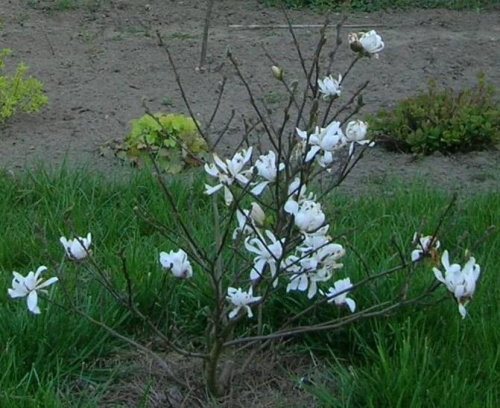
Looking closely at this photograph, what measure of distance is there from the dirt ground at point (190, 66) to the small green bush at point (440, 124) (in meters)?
0.08

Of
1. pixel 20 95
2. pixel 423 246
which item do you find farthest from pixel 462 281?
pixel 20 95

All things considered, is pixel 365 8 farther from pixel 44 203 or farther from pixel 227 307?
pixel 227 307

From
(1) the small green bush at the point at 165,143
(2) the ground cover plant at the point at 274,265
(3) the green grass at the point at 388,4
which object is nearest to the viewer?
(2) the ground cover plant at the point at 274,265

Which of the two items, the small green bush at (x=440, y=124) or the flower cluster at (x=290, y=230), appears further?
the small green bush at (x=440, y=124)

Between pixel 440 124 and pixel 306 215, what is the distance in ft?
9.78

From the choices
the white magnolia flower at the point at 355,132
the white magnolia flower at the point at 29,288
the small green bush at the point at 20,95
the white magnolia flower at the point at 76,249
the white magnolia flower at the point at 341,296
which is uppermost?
the white magnolia flower at the point at 355,132

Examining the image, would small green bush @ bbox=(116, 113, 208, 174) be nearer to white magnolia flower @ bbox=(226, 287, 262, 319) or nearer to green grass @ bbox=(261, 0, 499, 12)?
white magnolia flower @ bbox=(226, 287, 262, 319)

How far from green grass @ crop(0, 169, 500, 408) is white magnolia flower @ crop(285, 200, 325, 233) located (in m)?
0.40

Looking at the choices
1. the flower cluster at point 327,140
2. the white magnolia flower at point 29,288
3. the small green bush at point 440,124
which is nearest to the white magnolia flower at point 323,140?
the flower cluster at point 327,140

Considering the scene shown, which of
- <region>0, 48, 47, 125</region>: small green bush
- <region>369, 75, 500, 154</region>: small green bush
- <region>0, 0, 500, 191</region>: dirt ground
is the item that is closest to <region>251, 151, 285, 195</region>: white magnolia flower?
<region>0, 0, 500, 191</region>: dirt ground

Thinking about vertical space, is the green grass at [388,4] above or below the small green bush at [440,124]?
below

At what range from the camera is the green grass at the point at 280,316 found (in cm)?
317

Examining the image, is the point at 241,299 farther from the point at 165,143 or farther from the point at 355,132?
the point at 165,143

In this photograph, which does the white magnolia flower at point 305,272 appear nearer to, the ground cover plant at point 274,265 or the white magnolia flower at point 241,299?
the ground cover plant at point 274,265
